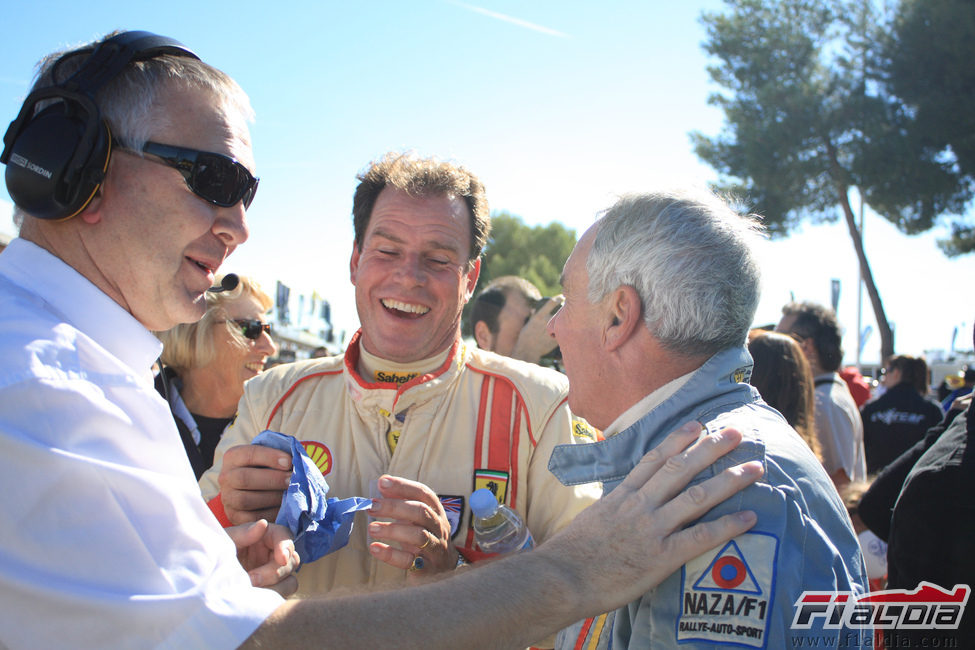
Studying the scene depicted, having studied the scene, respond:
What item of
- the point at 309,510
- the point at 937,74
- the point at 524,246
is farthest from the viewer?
the point at 524,246

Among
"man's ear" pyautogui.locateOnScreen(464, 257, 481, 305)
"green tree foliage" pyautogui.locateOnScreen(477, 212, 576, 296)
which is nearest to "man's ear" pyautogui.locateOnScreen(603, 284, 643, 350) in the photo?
"man's ear" pyautogui.locateOnScreen(464, 257, 481, 305)

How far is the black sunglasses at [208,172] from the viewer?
5.24 feet

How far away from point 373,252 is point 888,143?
19.8m

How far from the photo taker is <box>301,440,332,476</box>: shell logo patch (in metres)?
2.51

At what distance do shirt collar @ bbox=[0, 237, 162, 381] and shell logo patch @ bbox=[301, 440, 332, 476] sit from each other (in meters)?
1.09

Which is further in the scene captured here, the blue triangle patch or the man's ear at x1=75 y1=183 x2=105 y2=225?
the man's ear at x1=75 y1=183 x2=105 y2=225

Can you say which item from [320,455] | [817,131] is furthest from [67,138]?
[817,131]

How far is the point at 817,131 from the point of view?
1898 centimetres

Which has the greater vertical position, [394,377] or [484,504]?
[394,377]

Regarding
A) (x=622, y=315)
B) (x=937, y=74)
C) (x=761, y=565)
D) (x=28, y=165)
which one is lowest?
(x=761, y=565)

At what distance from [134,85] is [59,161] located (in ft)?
0.94

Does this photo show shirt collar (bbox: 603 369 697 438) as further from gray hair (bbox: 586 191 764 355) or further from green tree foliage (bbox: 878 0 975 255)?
green tree foliage (bbox: 878 0 975 255)

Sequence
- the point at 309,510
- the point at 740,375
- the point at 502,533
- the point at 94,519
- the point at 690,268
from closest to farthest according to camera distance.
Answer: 1. the point at 94,519
2. the point at 690,268
3. the point at 740,375
4. the point at 309,510
5. the point at 502,533

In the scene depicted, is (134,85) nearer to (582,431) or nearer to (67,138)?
(67,138)
